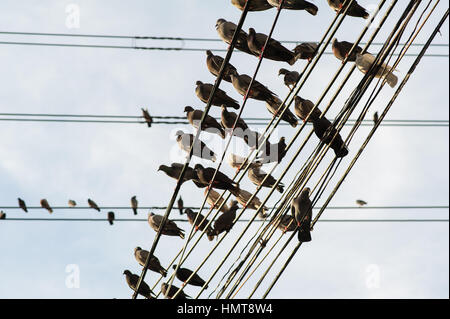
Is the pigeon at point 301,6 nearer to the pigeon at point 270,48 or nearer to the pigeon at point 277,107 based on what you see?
the pigeon at point 270,48

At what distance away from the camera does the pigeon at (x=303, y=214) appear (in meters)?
6.58

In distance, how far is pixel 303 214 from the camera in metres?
6.73

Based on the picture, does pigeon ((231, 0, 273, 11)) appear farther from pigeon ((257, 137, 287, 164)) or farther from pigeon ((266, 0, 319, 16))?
pigeon ((257, 137, 287, 164))

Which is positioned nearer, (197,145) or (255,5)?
(255,5)

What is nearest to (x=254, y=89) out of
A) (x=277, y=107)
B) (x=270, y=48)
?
(x=277, y=107)

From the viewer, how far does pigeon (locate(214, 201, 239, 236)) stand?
23.5ft

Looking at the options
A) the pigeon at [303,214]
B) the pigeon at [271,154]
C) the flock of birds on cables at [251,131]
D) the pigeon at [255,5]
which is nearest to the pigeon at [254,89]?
the flock of birds on cables at [251,131]

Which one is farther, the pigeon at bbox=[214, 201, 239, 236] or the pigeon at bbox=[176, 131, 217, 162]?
the pigeon at bbox=[176, 131, 217, 162]

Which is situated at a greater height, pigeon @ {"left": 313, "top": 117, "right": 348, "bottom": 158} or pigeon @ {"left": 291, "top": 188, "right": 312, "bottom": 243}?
pigeon @ {"left": 313, "top": 117, "right": 348, "bottom": 158}

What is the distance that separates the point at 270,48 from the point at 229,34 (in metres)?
0.86

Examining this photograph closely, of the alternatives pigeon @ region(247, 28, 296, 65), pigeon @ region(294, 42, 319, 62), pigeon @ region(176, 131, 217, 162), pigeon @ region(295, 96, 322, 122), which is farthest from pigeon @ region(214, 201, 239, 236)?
pigeon @ region(294, 42, 319, 62)

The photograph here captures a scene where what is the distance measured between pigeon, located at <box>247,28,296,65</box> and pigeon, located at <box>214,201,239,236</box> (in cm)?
150

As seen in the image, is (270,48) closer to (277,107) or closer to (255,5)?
(255,5)

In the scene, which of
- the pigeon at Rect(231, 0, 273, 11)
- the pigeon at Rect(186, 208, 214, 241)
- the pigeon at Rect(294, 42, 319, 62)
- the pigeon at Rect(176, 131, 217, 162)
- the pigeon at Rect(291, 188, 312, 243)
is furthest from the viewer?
the pigeon at Rect(176, 131, 217, 162)
